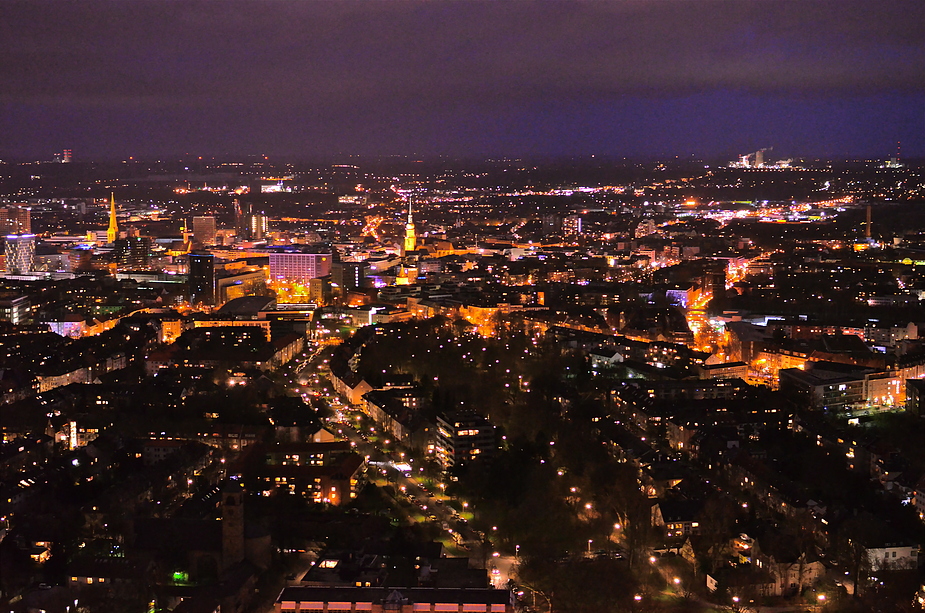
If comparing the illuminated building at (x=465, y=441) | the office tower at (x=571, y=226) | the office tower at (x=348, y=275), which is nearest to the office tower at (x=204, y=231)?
the office tower at (x=348, y=275)

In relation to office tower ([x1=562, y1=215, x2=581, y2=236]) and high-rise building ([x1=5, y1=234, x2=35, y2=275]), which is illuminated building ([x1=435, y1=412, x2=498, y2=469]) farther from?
office tower ([x1=562, y1=215, x2=581, y2=236])

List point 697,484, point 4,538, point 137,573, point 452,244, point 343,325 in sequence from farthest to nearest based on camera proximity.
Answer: point 452,244 → point 343,325 → point 697,484 → point 4,538 → point 137,573

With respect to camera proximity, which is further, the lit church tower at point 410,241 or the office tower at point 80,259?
the lit church tower at point 410,241

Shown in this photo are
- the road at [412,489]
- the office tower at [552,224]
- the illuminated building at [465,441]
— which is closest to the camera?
the road at [412,489]

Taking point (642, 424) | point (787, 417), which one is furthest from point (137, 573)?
point (787, 417)

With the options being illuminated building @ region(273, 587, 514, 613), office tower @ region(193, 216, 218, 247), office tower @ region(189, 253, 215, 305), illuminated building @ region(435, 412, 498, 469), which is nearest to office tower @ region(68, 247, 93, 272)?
office tower @ region(193, 216, 218, 247)

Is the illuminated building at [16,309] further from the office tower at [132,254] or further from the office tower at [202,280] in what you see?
the office tower at [132,254]

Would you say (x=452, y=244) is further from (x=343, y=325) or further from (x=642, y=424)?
(x=642, y=424)
